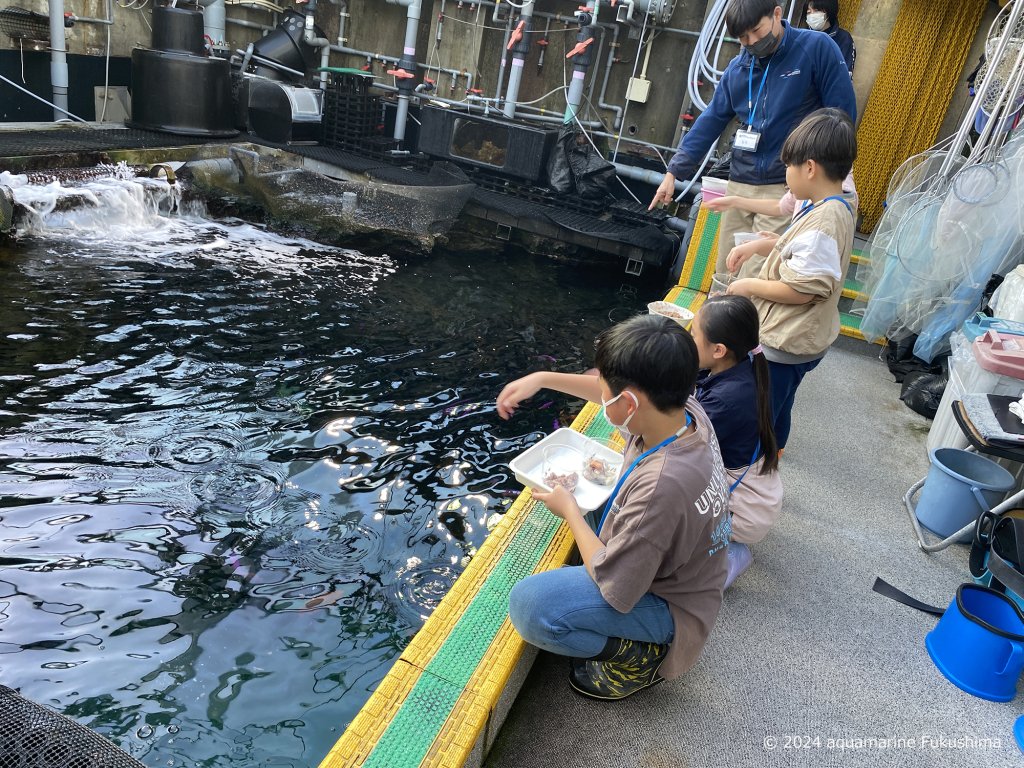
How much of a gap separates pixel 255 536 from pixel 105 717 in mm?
950

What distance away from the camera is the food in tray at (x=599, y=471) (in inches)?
107

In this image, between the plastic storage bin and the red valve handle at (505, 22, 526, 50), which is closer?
the plastic storage bin

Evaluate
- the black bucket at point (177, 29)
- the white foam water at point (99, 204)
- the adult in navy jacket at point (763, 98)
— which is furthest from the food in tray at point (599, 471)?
the black bucket at point (177, 29)

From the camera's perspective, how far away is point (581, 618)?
6.45 ft

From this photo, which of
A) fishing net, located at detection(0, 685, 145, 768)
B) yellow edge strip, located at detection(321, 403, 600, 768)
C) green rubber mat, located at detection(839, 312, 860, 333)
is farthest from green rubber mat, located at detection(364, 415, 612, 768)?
green rubber mat, located at detection(839, 312, 860, 333)

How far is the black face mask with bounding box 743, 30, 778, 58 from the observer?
401 cm

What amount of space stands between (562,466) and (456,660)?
3.10ft

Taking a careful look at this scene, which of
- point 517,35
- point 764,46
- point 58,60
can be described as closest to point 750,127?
point 764,46

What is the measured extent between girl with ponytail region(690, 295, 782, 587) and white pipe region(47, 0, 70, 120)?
8.39m

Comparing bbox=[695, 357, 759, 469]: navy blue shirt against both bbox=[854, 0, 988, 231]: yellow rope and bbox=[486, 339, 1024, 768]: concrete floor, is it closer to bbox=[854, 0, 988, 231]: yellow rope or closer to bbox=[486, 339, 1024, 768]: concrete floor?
bbox=[486, 339, 1024, 768]: concrete floor

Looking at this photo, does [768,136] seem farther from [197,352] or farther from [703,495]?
[197,352]

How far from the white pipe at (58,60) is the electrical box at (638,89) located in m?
6.62

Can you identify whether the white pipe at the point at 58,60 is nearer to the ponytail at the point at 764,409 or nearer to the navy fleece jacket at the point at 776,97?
the navy fleece jacket at the point at 776,97

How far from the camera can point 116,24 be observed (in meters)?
8.86
